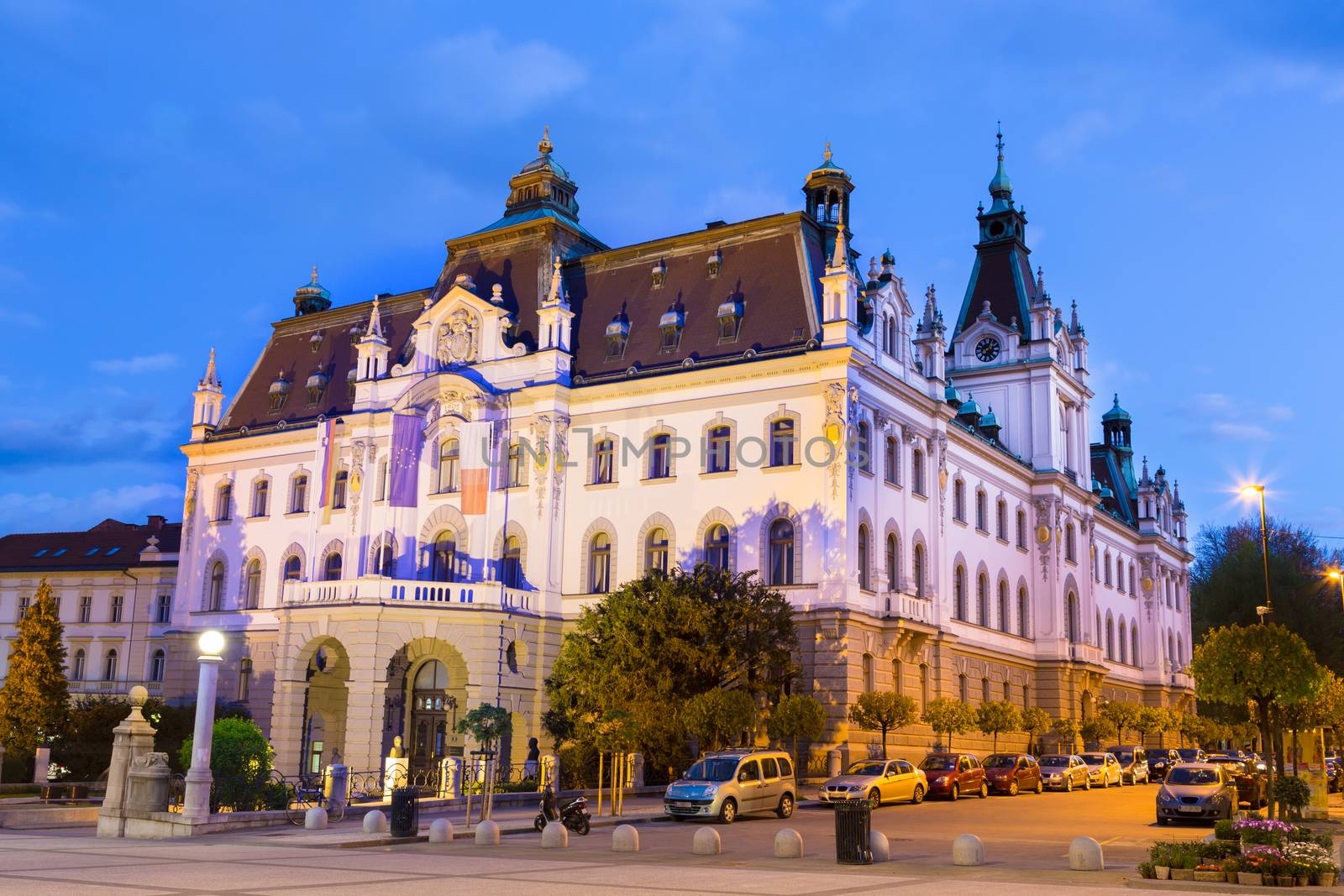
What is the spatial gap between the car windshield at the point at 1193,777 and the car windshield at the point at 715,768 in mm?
11651

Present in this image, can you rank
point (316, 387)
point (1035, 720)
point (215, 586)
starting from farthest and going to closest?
point (215, 586)
point (316, 387)
point (1035, 720)

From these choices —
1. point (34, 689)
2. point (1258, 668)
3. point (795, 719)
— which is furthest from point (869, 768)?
point (34, 689)

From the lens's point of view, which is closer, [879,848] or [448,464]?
[879,848]

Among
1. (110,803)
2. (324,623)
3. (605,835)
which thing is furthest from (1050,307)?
(110,803)

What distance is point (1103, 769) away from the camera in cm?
5403

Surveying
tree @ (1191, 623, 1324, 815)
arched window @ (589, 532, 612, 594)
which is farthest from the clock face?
tree @ (1191, 623, 1324, 815)

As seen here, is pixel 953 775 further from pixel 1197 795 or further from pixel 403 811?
pixel 403 811

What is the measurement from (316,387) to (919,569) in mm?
30100

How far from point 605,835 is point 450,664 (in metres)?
20.5

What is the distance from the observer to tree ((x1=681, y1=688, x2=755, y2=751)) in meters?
40.7

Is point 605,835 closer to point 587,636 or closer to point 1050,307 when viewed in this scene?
point 587,636

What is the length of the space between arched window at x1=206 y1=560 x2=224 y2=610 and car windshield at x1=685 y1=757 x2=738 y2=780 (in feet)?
120

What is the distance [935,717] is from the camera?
51.1 metres

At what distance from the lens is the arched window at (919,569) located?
53125 mm
